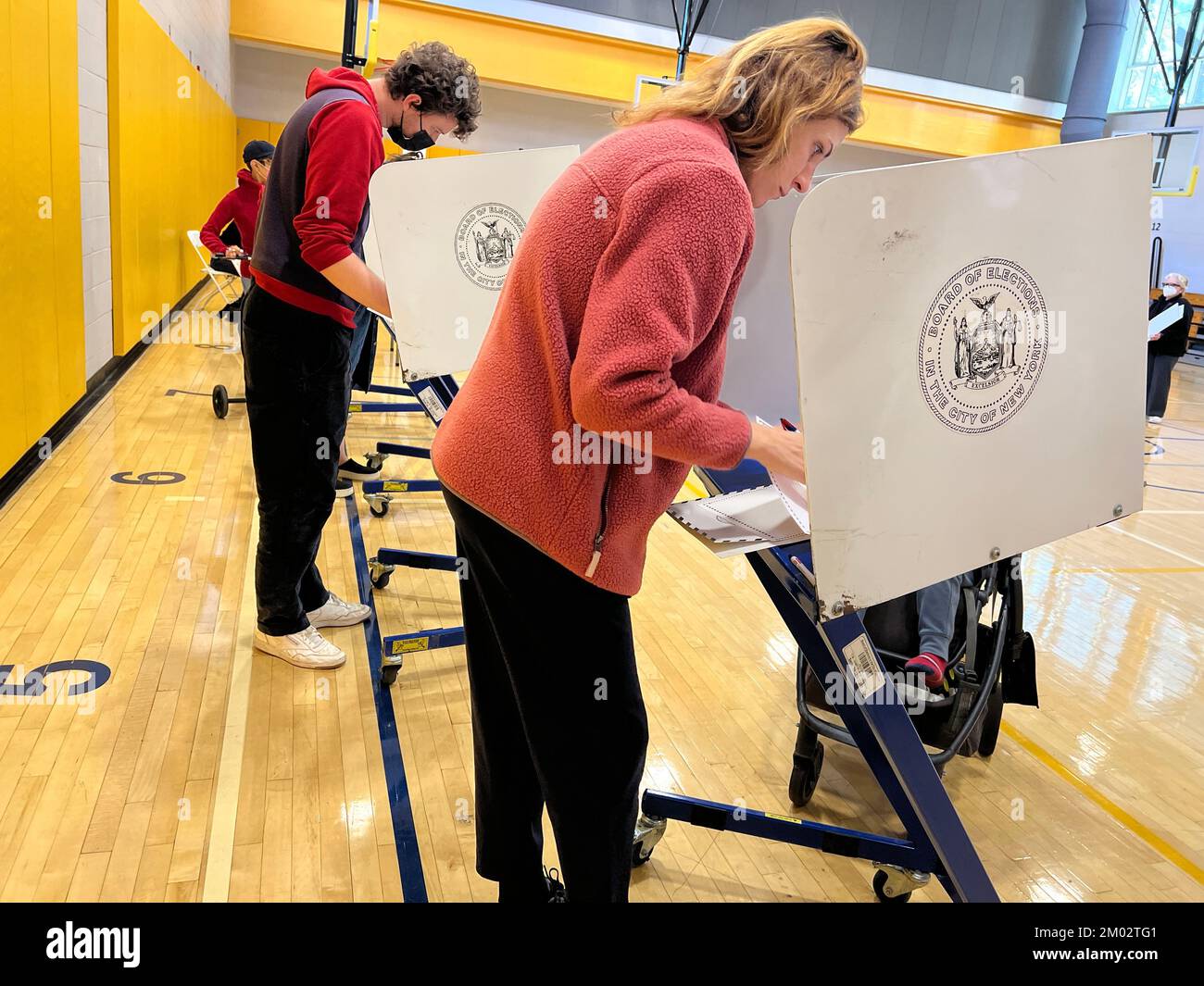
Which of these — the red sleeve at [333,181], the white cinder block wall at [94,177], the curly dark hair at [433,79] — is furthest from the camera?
the white cinder block wall at [94,177]

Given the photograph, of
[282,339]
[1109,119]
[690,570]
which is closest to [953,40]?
[1109,119]

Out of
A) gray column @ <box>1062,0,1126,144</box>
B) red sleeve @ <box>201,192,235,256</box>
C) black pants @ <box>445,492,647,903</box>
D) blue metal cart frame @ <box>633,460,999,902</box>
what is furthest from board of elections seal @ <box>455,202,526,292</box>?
gray column @ <box>1062,0,1126,144</box>

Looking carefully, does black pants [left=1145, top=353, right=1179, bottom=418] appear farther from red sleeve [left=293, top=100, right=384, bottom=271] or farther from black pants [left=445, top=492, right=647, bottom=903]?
black pants [left=445, top=492, right=647, bottom=903]

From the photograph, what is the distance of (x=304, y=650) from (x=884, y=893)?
1.60 metres

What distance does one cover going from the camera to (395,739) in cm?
227

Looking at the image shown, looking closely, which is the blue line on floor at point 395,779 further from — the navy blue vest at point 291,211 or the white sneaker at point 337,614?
the navy blue vest at point 291,211

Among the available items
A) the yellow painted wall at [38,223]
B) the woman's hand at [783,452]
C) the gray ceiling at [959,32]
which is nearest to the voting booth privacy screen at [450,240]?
the woman's hand at [783,452]

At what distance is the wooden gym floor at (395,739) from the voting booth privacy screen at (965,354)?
0.95 meters

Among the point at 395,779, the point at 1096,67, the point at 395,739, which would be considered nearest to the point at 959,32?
the point at 1096,67

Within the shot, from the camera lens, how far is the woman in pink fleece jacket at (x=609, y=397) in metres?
0.99

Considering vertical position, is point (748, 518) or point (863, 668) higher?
point (748, 518)

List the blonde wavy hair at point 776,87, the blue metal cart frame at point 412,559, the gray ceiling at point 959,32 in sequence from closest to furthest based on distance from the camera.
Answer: the blonde wavy hair at point 776,87, the blue metal cart frame at point 412,559, the gray ceiling at point 959,32

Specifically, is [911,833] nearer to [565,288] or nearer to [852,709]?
[852,709]

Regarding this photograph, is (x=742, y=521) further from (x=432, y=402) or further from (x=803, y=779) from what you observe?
(x=432, y=402)
